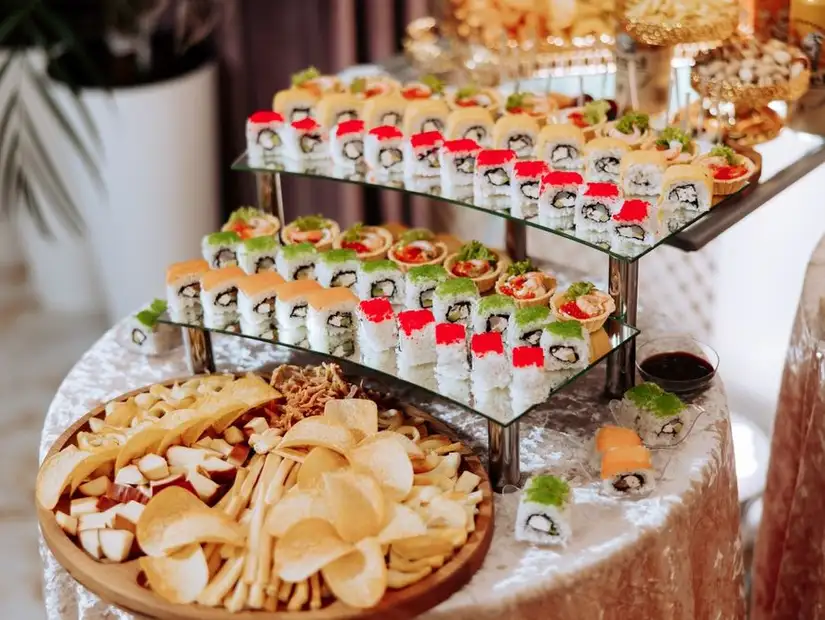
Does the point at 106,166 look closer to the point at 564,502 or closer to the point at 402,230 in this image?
the point at 402,230

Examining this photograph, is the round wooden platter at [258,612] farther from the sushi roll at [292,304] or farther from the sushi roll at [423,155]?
the sushi roll at [423,155]

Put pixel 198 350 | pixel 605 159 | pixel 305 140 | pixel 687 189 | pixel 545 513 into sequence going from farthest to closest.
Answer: pixel 305 140 < pixel 198 350 < pixel 605 159 < pixel 687 189 < pixel 545 513

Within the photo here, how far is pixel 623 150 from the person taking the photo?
7.31 ft

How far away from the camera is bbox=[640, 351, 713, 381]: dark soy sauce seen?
2.22 m

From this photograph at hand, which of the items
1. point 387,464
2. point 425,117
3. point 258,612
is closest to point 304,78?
point 425,117

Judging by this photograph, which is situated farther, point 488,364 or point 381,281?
point 381,281

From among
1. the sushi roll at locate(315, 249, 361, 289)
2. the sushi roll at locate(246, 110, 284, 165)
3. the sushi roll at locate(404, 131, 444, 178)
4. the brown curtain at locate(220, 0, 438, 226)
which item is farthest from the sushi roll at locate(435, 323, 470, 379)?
the brown curtain at locate(220, 0, 438, 226)

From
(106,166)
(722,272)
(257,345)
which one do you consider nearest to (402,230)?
(257,345)

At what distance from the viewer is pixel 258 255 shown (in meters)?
2.36

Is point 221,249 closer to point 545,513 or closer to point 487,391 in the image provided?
point 487,391

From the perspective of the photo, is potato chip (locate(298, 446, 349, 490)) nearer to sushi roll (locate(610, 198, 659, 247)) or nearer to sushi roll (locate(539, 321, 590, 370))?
sushi roll (locate(539, 321, 590, 370))

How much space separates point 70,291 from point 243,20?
4.25 feet

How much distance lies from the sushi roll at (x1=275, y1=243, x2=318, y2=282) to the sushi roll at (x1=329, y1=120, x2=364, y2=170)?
209 millimetres

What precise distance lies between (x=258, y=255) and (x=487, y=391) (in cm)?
64
